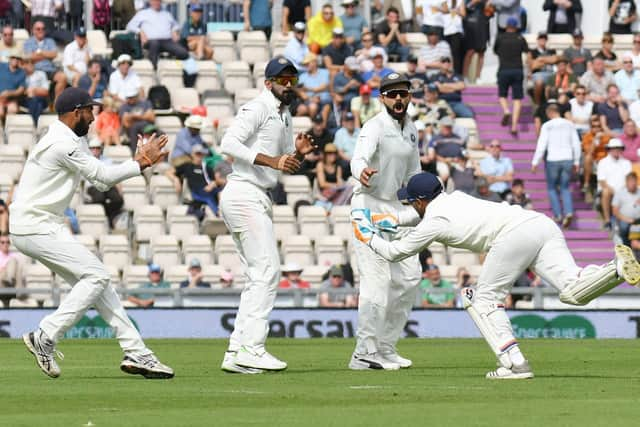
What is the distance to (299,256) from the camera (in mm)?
24188

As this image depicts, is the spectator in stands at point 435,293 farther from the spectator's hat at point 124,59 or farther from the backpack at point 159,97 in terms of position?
the spectator's hat at point 124,59

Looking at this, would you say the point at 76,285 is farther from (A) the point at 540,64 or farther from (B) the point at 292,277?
(A) the point at 540,64

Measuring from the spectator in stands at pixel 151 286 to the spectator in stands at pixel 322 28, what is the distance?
6099 mm

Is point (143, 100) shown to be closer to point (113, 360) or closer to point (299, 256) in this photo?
point (299, 256)

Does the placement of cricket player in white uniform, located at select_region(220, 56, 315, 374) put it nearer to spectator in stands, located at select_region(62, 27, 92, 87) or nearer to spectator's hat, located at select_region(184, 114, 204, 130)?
spectator's hat, located at select_region(184, 114, 204, 130)

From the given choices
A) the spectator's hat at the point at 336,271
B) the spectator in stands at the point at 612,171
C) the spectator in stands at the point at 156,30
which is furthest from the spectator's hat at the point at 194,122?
the spectator in stands at the point at 612,171

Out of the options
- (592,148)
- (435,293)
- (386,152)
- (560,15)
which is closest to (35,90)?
(435,293)

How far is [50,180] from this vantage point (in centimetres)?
1249

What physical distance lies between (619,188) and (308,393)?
14671mm

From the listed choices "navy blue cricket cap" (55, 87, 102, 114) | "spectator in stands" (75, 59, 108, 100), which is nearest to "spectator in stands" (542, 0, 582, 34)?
"spectator in stands" (75, 59, 108, 100)

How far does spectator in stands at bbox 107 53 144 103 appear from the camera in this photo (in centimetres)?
2616

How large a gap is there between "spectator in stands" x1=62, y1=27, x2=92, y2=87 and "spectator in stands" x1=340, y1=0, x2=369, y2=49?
427cm

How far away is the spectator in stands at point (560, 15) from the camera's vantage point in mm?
29781

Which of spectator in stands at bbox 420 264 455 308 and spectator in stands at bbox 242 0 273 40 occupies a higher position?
spectator in stands at bbox 242 0 273 40
